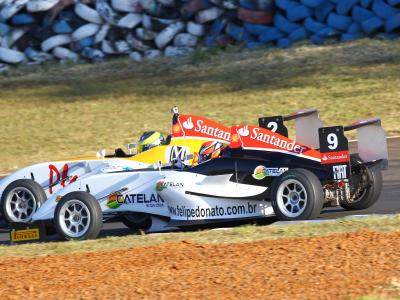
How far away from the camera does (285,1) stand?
2245 centimetres

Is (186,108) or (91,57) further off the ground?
(91,57)

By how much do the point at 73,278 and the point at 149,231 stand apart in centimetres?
277

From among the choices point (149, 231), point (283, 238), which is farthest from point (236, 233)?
point (149, 231)

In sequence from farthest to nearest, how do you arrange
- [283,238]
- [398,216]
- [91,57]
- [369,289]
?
1. [91,57]
2. [398,216]
3. [283,238]
4. [369,289]

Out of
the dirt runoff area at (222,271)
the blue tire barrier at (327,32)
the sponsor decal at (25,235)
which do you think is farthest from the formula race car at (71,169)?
the blue tire barrier at (327,32)

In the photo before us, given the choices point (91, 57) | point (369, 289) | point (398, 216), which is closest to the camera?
point (369, 289)

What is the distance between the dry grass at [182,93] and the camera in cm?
2003

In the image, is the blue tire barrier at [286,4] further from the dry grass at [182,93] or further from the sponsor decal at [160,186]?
the sponsor decal at [160,186]

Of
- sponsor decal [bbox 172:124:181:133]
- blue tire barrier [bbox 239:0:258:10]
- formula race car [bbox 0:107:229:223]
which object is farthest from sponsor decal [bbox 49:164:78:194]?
blue tire barrier [bbox 239:0:258:10]

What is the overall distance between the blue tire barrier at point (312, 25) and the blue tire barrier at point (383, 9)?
136 cm

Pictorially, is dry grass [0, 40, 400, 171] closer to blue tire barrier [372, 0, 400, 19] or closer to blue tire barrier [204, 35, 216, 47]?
blue tire barrier [204, 35, 216, 47]

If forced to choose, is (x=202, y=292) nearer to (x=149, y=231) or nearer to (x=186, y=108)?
(x=149, y=231)

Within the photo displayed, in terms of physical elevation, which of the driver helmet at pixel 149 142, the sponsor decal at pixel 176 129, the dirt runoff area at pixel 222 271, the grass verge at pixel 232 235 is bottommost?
the dirt runoff area at pixel 222 271

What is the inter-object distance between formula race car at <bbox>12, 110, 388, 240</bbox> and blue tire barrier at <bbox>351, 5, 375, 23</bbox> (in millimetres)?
11550
